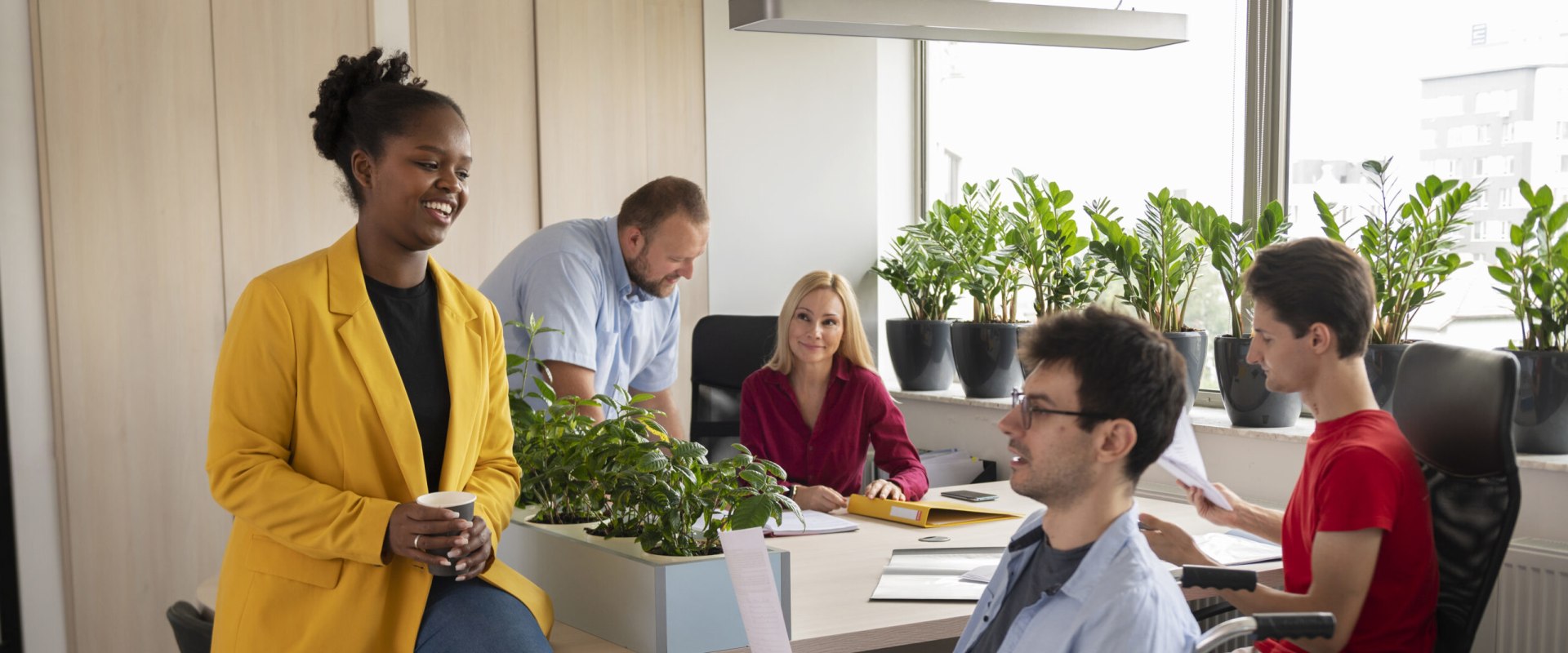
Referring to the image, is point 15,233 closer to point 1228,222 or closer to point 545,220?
point 545,220

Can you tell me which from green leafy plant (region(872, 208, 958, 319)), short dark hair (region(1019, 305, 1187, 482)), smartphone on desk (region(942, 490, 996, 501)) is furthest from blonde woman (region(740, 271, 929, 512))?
short dark hair (region(1019, 305, 1187, 482))

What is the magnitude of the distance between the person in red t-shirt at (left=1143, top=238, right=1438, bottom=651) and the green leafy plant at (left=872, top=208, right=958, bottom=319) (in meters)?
2.00

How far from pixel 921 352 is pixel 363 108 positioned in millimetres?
2851

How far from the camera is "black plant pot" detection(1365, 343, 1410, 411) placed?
9.74ft

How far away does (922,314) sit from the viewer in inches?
175

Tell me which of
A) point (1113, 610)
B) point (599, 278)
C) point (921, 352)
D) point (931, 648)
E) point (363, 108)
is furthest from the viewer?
point (921, 352)

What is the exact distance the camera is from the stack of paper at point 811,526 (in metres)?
2.64

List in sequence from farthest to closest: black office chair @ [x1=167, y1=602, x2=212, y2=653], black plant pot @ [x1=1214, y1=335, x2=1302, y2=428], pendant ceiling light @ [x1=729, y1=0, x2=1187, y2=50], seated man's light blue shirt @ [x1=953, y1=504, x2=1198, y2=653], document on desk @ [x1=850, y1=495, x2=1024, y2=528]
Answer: black plant pot @ [x1=1214, y1=335, x2=1302, y2=428] → document on desk @ [x1=850, y1=495, x2=1024, y2=528] → pendant ceiling light @ [x1=729, y1=0, x2=1187, y2=50] → black office chair @ [x1=167, y1=602, x2=212, y2=653] → seated man's light blue shirt @ [x1=953, y1=504, x2=1198, y2=653]

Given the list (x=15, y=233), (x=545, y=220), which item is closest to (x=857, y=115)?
(x=545, y=220)

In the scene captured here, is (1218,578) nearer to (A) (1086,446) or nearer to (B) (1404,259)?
(A) (1086,446)

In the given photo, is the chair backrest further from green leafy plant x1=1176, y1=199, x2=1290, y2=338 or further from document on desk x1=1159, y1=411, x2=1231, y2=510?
green leafy plant x1=1176, y1=199, x2=1290, y2=338

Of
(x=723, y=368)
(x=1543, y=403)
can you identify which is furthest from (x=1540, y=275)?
(x=723, y=368)

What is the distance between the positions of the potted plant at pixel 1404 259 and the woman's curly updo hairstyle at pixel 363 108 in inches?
86.1

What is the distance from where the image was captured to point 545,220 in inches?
169
